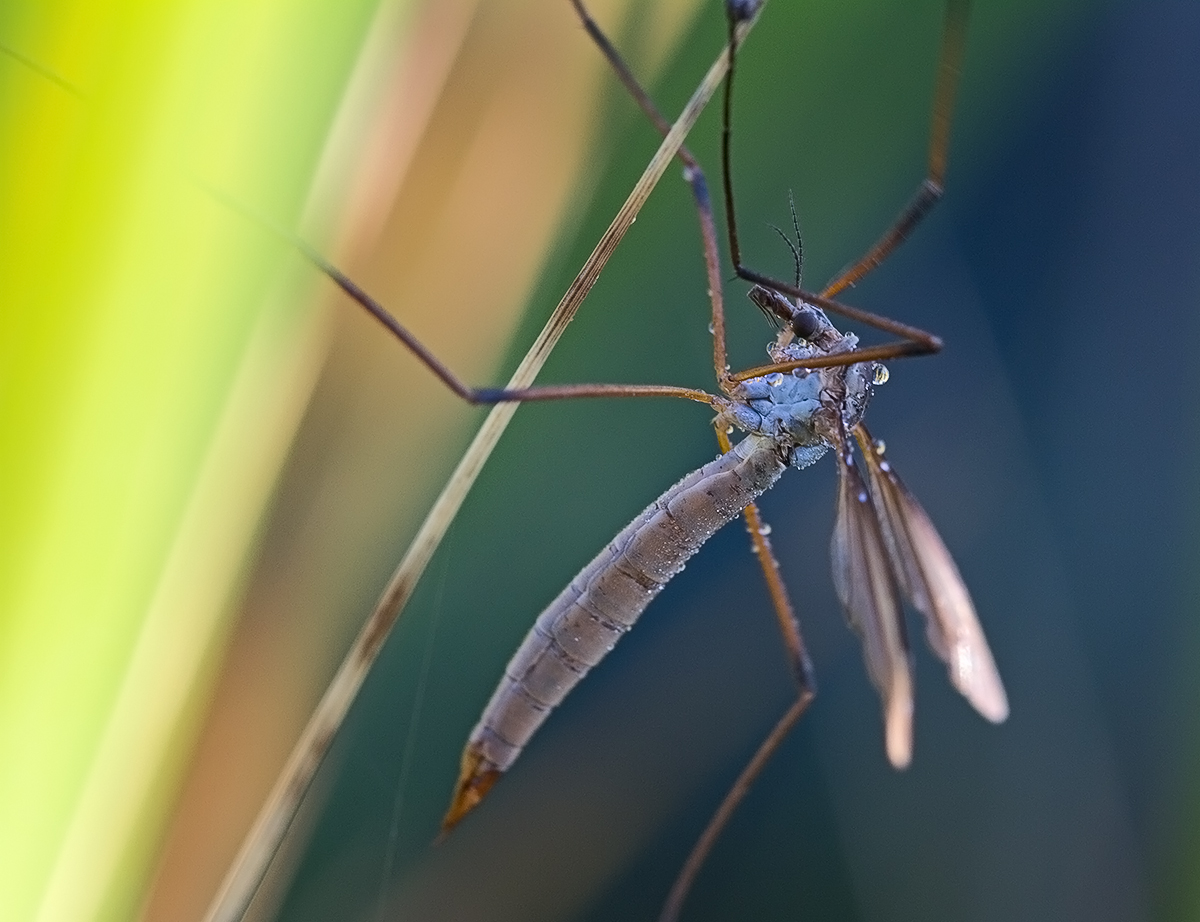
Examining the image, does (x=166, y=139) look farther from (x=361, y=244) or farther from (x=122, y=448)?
(x=361, y=244)

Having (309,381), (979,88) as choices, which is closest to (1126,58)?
(979,88)

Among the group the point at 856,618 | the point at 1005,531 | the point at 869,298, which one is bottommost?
the point at 856,618

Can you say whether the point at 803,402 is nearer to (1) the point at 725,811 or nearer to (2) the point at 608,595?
(2) the point at 608,595

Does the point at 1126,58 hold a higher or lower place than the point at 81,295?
higher

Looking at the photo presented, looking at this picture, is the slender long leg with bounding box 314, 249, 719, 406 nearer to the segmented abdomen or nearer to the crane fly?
the crane fly

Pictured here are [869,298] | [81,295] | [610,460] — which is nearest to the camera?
[81,295]

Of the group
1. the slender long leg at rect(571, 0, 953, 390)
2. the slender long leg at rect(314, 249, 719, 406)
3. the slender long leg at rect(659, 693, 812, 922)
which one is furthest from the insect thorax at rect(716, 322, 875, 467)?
the slender long leg at rect(659, 693, 812, 922)
